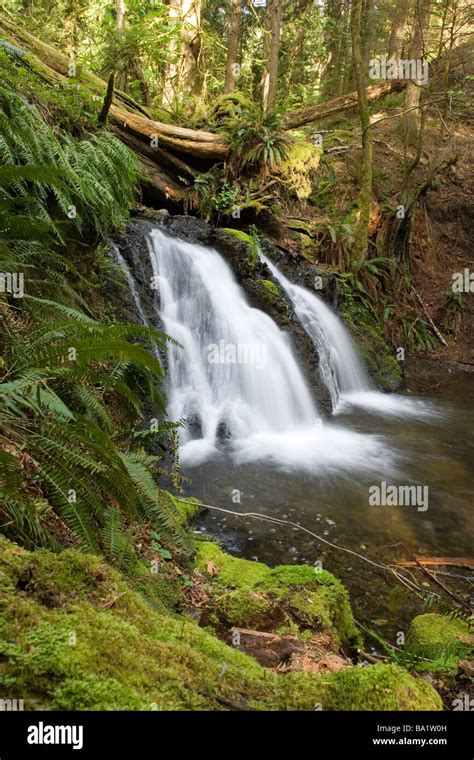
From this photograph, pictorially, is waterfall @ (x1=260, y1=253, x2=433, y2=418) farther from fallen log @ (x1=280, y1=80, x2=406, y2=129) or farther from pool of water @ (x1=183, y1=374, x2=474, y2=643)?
fallen log @ (x1=280, y1=80, x2=406, y2=129)

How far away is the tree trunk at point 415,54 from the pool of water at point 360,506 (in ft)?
23.4

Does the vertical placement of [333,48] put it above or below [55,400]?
above

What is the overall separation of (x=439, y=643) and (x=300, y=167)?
40.1 ft

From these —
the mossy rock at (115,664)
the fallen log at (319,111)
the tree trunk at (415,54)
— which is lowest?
the mossy rock at (115,664)

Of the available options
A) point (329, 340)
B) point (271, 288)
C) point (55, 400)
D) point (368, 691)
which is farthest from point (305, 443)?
point (368, 691)

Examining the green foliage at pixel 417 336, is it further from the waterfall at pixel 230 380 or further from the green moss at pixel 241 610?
the green moss at pixel 241 610

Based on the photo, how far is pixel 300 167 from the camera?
12523 millimetres

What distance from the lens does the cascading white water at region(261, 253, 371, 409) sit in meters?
9.74

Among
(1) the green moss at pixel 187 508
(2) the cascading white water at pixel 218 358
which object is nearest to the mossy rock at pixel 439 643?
(1) the green moss at pixel 187 508

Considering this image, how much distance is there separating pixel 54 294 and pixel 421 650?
3.62m

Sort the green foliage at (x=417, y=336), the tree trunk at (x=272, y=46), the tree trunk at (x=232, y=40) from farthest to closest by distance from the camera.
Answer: the tree trunk at (x=232, y=40) < the tree trunk at (x=272, y=46) < the green foliage at (x=417, y=336)

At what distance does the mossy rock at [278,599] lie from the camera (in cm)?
275

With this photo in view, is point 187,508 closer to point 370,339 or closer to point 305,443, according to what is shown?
point 305,443

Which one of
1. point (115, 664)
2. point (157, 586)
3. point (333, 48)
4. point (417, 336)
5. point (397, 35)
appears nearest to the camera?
point (115, 664)
